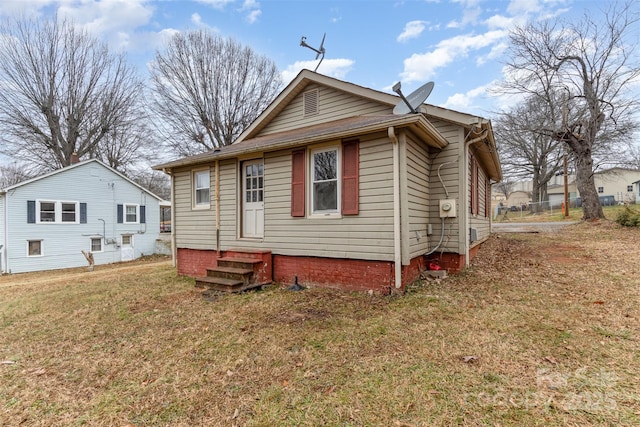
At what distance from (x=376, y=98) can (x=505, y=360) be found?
19.0 feet

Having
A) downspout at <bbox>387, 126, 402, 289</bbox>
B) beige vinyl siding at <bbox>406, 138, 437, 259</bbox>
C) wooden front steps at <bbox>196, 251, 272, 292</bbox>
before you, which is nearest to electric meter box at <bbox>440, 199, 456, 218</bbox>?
beige vinyl siding at <bbox>406, 138, 437, 259</bbox>

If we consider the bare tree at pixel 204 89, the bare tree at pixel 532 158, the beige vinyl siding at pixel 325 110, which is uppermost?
the bare tree at pixel 204 89

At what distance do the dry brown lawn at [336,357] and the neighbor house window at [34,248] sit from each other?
13.2 m

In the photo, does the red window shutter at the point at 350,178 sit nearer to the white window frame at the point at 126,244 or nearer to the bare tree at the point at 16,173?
the white window frame at the point at 126,244

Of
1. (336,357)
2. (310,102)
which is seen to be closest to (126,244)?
(310,102)

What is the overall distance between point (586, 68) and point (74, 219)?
2710 cm

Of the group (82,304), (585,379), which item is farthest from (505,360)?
(82,304)

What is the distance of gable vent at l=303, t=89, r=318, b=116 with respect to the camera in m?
7.92

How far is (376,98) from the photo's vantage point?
6969 mm

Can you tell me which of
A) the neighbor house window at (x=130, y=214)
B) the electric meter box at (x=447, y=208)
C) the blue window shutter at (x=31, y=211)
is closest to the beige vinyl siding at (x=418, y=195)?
the electric meter box at (x=447, y=208)

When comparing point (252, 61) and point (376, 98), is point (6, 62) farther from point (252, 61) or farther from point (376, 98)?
point (376, 98)

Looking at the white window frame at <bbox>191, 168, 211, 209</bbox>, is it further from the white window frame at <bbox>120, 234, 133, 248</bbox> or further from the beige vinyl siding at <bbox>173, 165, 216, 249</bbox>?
the white window frame at <bbox>120, 234, 133, 248</bbox>

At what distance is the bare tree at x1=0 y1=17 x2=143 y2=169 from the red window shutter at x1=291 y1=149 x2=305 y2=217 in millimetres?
21040

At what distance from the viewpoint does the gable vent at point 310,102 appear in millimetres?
7918
